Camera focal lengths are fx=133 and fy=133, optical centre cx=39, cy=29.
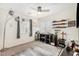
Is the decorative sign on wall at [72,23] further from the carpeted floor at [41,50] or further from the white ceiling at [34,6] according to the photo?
the carpeted floor at [41,50]

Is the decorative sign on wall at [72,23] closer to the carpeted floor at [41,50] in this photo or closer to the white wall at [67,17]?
the white wall at [67,17]

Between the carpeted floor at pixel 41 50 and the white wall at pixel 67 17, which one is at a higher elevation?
the white wall at pixel 67 17

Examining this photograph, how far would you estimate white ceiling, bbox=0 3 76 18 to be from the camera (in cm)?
185

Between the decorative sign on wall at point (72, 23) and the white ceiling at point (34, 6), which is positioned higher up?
the white ceiling at point (34, 6)

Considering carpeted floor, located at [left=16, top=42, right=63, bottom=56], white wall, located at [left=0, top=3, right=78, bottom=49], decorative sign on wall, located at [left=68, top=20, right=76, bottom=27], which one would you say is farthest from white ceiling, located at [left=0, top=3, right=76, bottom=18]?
carpeted floor, located at [left=16, top=42, right=63, bottom=56]

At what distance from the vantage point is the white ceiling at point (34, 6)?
1.85 meters

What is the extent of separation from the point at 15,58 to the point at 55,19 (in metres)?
0.78

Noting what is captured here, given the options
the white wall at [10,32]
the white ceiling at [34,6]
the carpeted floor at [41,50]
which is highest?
the white ceiling at [34,6]

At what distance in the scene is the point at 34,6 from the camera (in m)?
1.86

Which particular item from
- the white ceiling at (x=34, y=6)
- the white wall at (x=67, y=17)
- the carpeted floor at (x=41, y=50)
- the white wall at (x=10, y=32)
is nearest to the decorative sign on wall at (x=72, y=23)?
the white wall at (x=67, y=17)

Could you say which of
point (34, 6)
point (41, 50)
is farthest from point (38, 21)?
point (41, 50)

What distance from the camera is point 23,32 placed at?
6.03 ft

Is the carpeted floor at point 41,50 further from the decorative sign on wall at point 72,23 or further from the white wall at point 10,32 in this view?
the decorative sign on wall at point 72,23

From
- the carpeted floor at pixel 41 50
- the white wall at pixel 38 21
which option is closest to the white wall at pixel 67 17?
the white wall at pixel 38 21
